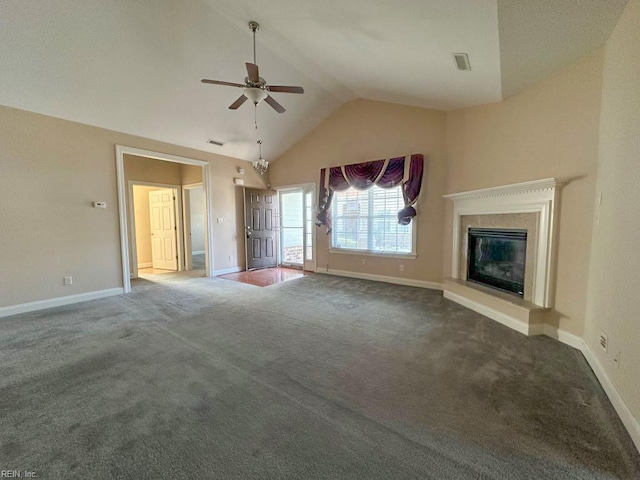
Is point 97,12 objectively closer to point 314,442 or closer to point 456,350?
point 314,442

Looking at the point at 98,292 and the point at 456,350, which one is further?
the point at 98,292

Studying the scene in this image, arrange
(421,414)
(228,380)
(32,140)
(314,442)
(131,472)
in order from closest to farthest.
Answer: (131,472) < (314,442) < (421,414) < (228,380) < (32,140)

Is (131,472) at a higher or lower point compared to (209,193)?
lower

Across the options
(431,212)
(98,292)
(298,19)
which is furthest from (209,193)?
(431,212)

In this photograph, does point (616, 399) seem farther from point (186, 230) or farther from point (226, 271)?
point (186, 230)

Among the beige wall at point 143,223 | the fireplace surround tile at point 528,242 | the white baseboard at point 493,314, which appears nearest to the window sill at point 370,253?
the white baseboard at point 493,314

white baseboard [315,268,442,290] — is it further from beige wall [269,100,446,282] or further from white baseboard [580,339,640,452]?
white baseboard [580,339,640,452]

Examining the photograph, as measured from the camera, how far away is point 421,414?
1.70 m

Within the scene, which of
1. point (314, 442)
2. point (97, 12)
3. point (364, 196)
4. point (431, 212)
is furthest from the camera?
point (364, 196)

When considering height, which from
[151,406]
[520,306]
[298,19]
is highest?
[298,19]

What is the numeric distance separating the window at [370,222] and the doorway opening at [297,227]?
0.75 metres

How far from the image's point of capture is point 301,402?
182 centimetres

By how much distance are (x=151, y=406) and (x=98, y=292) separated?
357 centimetres

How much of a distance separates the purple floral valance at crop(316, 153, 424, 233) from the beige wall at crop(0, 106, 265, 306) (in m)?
3.38
